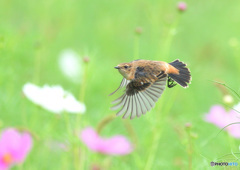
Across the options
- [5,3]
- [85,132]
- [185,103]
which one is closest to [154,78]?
[85,132]

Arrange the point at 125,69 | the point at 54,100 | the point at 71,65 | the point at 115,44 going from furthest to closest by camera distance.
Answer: the point at 115,44, the point at 71,65, the point at 54,100, the point at 125,69

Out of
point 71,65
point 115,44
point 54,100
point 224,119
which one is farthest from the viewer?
point 115,44

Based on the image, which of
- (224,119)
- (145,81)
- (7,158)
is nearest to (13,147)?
(7,158)

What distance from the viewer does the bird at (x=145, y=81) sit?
0.76 m

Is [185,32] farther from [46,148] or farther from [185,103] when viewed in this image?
[46,148]

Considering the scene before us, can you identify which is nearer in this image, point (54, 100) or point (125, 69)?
point (125, 69)

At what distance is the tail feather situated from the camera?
0.77 meters

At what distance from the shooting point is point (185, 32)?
4.20 meters

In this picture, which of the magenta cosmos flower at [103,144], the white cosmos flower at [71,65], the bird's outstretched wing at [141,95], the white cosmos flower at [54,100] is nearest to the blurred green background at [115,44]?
the white cosmos flower at [71,65]

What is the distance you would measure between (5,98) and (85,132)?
64cm

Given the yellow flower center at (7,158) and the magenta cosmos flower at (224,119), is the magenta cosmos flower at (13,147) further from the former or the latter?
the magenta cosmos flower at (224,119)

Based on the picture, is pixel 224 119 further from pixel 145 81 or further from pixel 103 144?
pixel 145 81

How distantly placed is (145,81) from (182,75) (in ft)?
0.20

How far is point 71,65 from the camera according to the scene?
3096 millimetres
